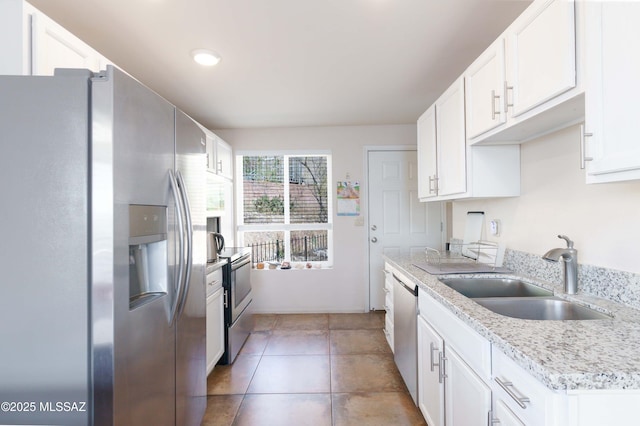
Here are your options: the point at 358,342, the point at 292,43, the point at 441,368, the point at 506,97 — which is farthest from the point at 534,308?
the point at 292,43

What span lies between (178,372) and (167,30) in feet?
6.27

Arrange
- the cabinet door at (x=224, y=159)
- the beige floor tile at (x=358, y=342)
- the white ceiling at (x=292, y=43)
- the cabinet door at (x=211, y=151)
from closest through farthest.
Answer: the white ceiling at (x=292, y=43) → the beige floor tile at (x=358, y=342) → the cabinet door at (x=211, y=151) → the cabinet door at (x=224, y=159)

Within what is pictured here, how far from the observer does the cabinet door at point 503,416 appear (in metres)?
0.93

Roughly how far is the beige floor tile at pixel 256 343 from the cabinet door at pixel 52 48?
2.51 meters

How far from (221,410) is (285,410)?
1.41 ft

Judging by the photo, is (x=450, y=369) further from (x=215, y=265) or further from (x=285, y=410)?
(x=215, y=265)

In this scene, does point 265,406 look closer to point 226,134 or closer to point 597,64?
point 597,64

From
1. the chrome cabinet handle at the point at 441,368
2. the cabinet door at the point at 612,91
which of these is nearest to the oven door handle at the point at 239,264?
the chrome cabinet handle at the point at 441,368

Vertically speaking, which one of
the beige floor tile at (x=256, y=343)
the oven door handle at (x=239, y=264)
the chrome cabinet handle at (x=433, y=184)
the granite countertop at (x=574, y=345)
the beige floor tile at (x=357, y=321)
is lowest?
the beige floor tile at (x=256, y=343)

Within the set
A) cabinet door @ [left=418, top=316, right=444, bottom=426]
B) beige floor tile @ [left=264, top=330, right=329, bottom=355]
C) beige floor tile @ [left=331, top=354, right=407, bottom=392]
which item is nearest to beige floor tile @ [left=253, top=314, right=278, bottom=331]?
beige floor tile @ [left=264, top=330, right=329, bottom=355]

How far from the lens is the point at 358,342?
3049mm

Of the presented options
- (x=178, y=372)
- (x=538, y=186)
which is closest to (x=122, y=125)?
(x=178, y=372)

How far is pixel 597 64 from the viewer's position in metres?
0.98

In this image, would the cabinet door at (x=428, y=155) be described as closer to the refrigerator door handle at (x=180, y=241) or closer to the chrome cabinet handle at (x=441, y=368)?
the chrome cabinet handle at (x=441, y=368)
